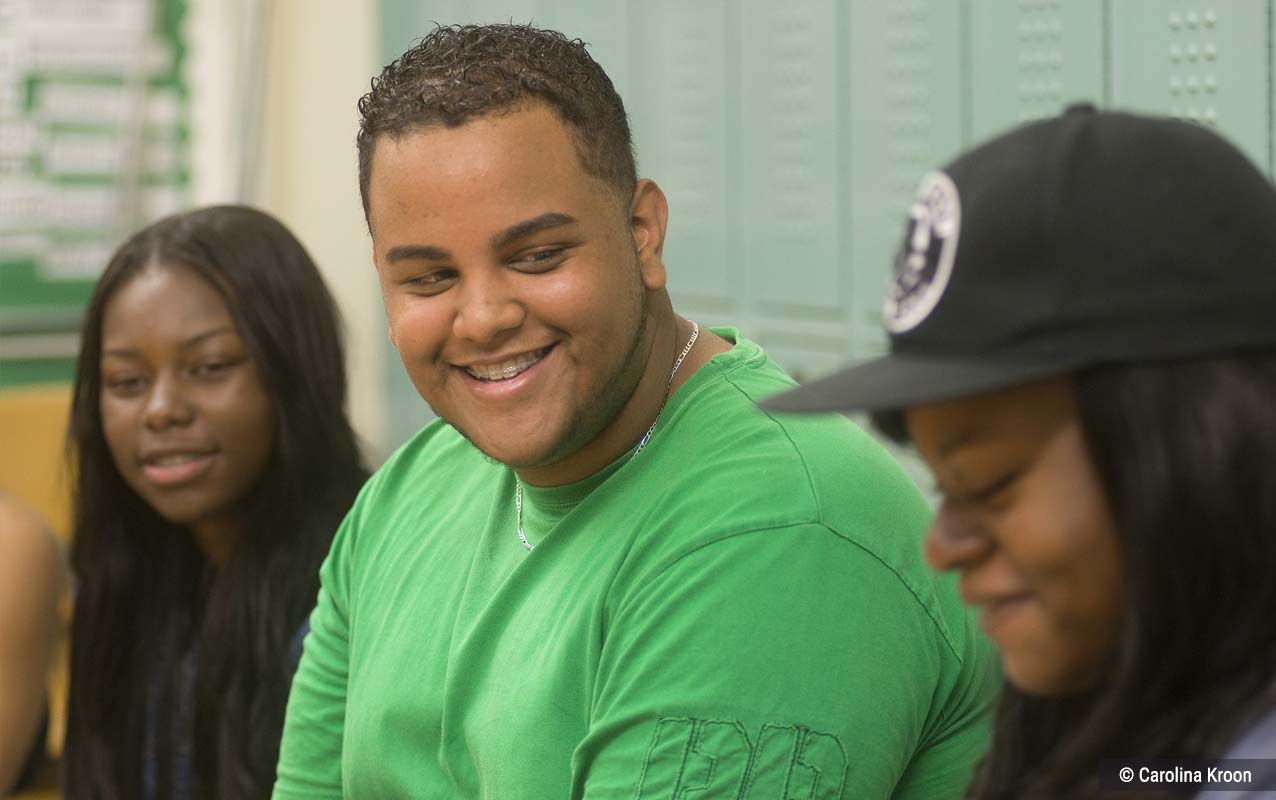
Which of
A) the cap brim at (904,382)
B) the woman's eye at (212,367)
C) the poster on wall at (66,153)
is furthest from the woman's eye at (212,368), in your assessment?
the poster on wall at (66,153)

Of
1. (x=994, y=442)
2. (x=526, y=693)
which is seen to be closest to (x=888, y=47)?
(x=526, y=693)

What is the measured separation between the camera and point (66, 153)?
4.37 metres

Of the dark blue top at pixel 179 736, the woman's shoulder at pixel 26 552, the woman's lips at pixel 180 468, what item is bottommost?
the dark blue top at pixel 179 736

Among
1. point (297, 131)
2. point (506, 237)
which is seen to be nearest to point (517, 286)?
point (506, 237)

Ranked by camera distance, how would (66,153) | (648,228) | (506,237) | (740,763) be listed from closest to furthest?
(740,763) → (506,237) → (648,228) → (66,153)

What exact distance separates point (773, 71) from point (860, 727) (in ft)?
6.28

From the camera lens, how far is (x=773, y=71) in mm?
2895

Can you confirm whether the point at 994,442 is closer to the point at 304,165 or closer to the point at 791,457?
the point at 791,457

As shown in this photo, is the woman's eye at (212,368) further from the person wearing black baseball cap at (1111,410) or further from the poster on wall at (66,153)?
the poster on wall at (66,153)

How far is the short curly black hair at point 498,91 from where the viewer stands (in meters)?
1.31

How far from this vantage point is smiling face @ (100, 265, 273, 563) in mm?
2082

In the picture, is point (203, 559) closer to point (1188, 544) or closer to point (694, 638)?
point (694, 638)

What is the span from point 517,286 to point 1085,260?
576 millimetres

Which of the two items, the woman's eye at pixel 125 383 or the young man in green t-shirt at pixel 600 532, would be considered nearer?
the young man in green t-shirt at pixel 600 532
